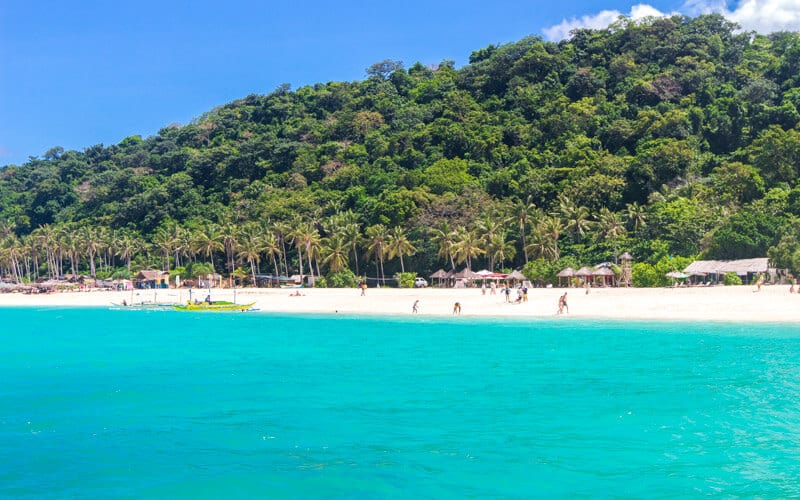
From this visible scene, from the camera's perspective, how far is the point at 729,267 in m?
48.2

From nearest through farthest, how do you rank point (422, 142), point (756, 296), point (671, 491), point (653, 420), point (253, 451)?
point (671, 491)
point (253, 451)
point (653, 420)
point (756, 296)
point (422, 142)

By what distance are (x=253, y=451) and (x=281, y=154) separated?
9273 cm

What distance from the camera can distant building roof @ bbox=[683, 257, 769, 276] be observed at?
4712cm

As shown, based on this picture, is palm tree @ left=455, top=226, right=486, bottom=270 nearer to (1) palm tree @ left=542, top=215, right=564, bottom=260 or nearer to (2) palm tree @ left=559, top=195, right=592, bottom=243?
(1) palm tree @ left=542, top=215, right=564, bottom=260

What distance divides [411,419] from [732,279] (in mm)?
39783

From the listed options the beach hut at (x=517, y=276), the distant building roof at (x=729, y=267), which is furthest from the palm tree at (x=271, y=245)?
the distant building roof at (x=729, y=267)

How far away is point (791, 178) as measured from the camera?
63344mm

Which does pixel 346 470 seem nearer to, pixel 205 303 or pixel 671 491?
pixel 671 491

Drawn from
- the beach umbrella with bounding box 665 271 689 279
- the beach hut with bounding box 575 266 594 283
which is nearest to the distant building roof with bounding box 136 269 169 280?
the beach hut with bounding box 575 266 594 283

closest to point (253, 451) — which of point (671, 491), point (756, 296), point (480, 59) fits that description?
point (671, 491)

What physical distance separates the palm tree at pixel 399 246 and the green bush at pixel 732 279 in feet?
95.1

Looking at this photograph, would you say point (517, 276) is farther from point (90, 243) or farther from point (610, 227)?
point (90, 243)

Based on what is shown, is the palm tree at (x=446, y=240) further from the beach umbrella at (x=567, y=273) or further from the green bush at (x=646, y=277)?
the green bush at (x=646, y=277)

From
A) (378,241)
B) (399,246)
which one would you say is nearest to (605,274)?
(399,246)
